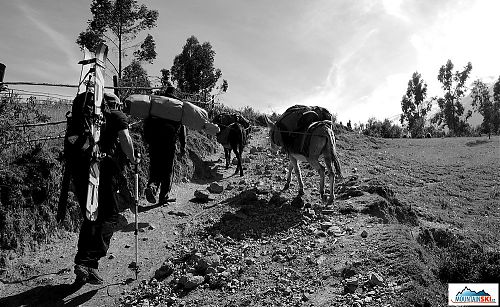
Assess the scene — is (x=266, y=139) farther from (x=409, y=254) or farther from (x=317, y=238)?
(x=409, y=254)

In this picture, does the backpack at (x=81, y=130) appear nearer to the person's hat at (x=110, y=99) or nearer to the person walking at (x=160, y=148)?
the person's hat at (x=110, y=99)

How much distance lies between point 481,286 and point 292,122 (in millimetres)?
5392

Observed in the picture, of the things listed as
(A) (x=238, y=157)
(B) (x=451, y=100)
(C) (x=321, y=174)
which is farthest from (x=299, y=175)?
(B) (x=451, y=100)

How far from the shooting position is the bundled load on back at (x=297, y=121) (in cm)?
868

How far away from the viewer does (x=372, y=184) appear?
853 centimetres

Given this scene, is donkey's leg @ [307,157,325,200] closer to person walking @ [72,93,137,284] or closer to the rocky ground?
the rocky ground

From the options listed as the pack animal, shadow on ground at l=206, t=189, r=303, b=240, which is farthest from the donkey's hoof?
the pack animal

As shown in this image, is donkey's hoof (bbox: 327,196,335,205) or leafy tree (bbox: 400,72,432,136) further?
leafy tree (bbox: 400,72,432,136)

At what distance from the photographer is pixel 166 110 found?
761 centimetres

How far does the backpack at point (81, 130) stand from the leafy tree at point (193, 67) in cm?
2981

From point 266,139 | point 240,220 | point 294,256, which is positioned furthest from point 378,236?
point 266,139

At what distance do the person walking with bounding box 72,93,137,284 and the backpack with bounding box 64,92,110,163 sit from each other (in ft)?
0.82

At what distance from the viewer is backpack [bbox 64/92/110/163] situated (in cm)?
475

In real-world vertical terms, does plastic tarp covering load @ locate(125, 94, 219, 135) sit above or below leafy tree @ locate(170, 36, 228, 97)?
below
